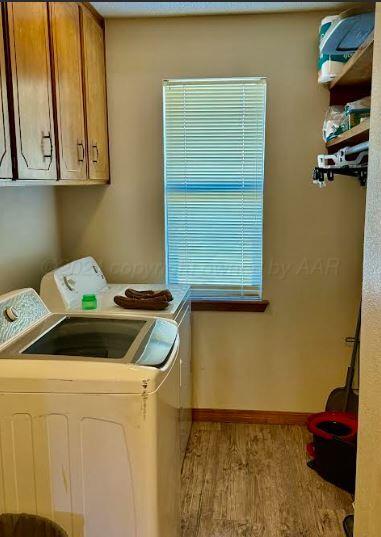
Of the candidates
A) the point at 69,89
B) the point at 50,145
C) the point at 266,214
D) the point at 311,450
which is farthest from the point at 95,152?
the point at 311,450

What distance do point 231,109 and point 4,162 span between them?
1.69 m

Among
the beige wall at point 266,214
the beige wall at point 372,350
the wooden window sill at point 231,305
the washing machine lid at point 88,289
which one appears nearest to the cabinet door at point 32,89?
the washing machine lid at point 88,289

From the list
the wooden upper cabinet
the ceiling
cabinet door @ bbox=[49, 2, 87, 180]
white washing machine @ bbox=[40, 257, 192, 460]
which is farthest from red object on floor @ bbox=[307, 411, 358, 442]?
the ceiling

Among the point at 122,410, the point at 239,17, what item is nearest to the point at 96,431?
the point at 122,410

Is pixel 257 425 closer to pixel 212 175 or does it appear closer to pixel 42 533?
pixel 212 175

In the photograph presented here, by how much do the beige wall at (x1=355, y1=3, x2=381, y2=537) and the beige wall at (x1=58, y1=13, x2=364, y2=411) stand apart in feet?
5.96

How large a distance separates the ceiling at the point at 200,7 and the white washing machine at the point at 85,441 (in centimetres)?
205

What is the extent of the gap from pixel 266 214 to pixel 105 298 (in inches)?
44.8

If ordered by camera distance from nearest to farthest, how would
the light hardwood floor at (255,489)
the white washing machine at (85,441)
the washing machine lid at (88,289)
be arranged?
1. the white washing machine at (85,441)
2. the light hardwood floor at (255,489)
3. the washing machine lid at (88,289)

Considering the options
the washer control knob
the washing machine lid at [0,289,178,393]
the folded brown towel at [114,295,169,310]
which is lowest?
the folded brown towel at [114,295,169,310]

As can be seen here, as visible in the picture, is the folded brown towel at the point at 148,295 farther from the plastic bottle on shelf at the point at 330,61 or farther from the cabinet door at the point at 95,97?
the plastic bottle on shelf at the point at 330,61

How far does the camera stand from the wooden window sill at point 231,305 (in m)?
2.99

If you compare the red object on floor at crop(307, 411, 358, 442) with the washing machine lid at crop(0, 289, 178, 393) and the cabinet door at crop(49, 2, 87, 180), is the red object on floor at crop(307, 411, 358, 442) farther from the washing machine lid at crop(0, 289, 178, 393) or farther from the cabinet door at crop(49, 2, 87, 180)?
the cabinet door at crop(49, 2, 87, 180)

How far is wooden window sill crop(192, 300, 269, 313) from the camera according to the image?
118 inches
